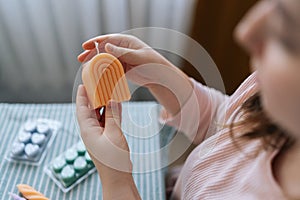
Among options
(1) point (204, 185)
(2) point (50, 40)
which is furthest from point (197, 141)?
(2) point (50, 40)

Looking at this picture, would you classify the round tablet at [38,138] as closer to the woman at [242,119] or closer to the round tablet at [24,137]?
the round tablet at [24,137]

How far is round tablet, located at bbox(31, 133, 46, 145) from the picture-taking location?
0.76 meters

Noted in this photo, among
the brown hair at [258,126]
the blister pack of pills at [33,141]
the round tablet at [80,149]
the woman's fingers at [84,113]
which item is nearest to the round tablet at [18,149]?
the blister pack of pills at [33,141]

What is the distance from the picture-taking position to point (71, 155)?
745 mm

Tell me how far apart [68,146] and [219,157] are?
13.7 inches

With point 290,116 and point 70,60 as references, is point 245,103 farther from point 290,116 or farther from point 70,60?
point 70,60

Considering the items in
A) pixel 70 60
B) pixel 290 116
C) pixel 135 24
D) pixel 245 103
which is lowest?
pixel 70 60

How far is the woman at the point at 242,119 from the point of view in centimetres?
30

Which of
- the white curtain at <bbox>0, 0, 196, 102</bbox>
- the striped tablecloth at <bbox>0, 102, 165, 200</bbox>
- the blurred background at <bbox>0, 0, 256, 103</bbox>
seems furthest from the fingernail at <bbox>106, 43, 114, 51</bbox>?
the white curtain at <bbox>0, 0, 196, 102</bbox>

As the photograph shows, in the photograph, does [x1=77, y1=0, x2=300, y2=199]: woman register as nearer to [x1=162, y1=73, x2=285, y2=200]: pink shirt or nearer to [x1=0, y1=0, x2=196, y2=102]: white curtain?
[x1=162, y1=73, x2=285, y2=200]: pink shirt

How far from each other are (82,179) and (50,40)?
58 centimetres

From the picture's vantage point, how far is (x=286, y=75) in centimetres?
29

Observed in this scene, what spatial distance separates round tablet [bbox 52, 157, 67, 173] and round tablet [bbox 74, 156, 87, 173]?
0.02 m

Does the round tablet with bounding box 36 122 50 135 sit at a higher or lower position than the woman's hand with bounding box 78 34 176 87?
lower
